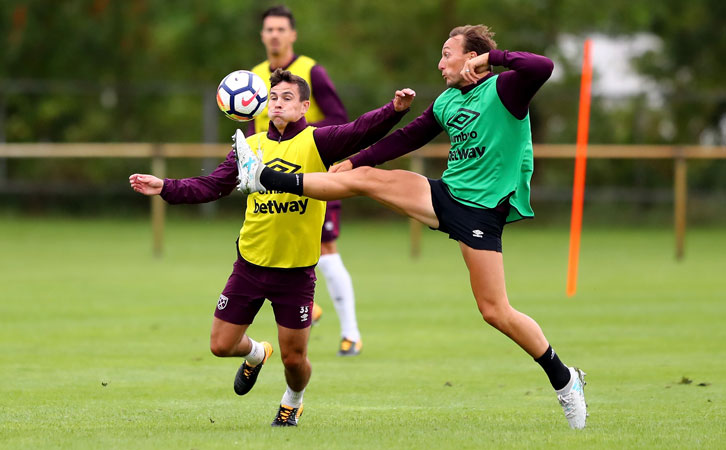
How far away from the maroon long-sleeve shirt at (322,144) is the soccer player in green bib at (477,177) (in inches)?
5.2

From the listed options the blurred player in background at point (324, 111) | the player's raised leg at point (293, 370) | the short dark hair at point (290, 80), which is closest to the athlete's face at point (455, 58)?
the short dark hair at point (290, 80)

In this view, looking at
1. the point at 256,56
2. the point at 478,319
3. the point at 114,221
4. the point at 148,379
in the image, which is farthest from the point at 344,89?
the point at 148,379

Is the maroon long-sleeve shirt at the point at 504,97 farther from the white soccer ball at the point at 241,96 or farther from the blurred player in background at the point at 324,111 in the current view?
the blurred player in background at the point at 324,111

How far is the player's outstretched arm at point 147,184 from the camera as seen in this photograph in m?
6.25

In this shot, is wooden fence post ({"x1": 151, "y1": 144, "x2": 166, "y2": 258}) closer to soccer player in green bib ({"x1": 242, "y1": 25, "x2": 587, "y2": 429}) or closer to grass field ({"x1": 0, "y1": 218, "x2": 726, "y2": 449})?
grass field ({"x1": 0, "y1": 218, "x2": 726, "y2": 449})

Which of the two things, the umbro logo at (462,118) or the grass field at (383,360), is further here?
the umbro logo at (462,118)

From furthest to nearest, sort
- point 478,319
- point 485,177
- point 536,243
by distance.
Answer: point 536,243 < point 478,319 < point 485,177

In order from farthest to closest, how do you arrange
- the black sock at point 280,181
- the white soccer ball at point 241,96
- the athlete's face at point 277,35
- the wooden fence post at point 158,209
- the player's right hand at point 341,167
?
the wooden fence post at point 158,209 → the athlete's face at point 277,35 → the white soccer ball at point 241,96 → the player's right hand at point 341,167 → the black sock at point 280,181

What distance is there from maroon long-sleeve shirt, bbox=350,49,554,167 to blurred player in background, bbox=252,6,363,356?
9.04ft

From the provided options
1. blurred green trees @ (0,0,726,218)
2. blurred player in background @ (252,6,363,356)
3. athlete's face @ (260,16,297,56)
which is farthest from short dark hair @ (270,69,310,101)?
blurred green trees @ (0,0,726,218)

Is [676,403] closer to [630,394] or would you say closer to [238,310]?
[630,394]

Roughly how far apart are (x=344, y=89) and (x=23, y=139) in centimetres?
720

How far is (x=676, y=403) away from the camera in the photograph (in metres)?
7.01

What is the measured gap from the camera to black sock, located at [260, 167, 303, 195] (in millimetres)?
5969
